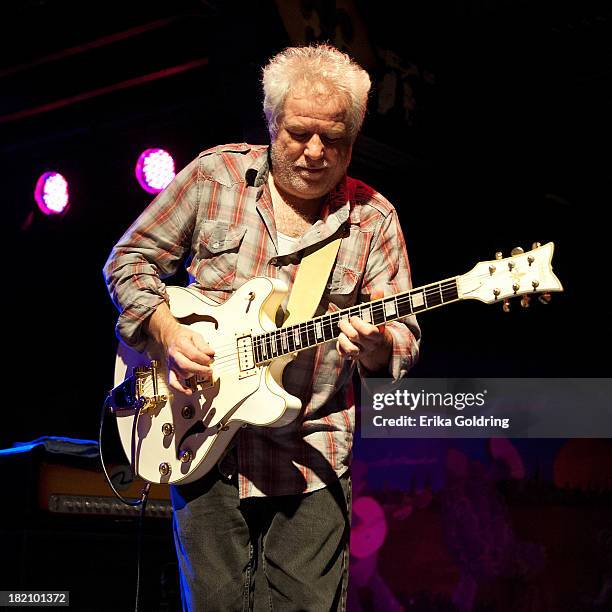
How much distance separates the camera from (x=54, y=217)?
22.9ft

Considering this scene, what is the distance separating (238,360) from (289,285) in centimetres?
30

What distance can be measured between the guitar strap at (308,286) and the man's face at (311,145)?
22cm

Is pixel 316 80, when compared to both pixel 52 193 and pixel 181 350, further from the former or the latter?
pixel 52 193

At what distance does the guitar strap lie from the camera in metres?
2.42

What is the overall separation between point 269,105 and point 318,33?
2.25m

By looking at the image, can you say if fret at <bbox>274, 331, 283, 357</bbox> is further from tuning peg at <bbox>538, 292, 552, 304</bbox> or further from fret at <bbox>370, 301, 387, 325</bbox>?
tuning peg at <bbox>538, 292, 552, 304</bbox>

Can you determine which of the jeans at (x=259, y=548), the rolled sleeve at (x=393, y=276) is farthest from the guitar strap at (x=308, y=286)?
the jeans at (x=259, y=548)

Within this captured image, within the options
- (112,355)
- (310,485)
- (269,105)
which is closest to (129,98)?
(112,355)

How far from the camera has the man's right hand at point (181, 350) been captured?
232 centimetres

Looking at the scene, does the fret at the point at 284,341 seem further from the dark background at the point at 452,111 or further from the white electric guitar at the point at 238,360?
the dark background at the point at 452,111

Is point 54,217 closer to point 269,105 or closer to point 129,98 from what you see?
point 129,98

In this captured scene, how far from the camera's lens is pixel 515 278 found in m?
2.12

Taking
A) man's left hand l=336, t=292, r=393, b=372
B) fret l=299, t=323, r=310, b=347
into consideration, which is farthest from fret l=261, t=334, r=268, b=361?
man's left hand l=336, t=292, r=393, b=372

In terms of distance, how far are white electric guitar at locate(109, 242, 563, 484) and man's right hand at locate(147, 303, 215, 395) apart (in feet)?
0.18
